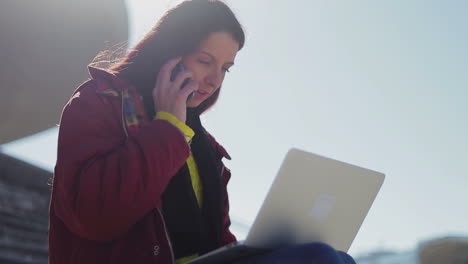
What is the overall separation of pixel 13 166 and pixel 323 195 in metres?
4.44

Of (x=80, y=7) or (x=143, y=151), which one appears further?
(x=80, y=7)

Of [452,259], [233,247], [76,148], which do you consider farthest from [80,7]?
[452,259]

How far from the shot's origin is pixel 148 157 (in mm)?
1372

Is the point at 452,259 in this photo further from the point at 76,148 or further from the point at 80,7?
the point at 76,148

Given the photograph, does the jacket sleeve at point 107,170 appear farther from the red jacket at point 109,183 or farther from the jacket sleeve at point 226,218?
the jacket sleeve at point 226,218

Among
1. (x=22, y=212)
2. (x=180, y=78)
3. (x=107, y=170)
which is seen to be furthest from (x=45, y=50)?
(x=22, y=212)

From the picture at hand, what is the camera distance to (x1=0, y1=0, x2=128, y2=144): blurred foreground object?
328 cm

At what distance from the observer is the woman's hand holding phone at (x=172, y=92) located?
1.56 meters

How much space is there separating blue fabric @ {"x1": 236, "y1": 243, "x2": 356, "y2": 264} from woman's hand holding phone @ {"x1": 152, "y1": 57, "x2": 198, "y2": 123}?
0.47 m

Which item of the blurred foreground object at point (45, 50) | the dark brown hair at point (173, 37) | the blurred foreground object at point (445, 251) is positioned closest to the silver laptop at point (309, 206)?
the dark brown hair at point (173, 37)

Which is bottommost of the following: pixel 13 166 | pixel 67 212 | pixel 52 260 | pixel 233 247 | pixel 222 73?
pixel 13 166

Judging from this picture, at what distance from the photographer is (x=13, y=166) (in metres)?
5.25

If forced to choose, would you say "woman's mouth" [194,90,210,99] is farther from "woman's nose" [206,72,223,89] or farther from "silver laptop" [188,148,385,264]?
"silver laptop" [188,148,385,264]

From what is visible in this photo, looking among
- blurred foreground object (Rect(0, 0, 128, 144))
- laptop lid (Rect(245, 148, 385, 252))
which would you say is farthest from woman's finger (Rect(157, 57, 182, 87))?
blurred foreground object (Rect(0, 0, 128, 144))
